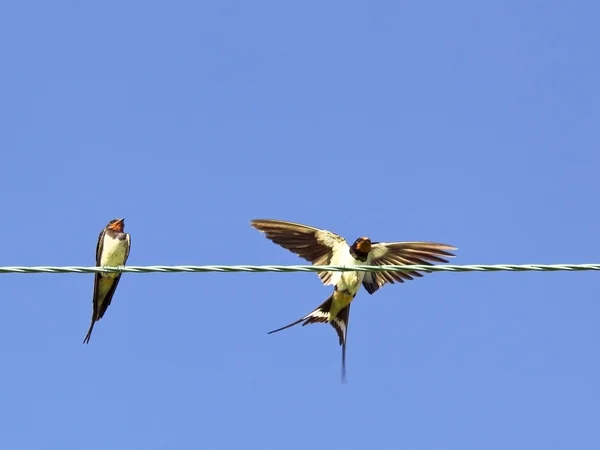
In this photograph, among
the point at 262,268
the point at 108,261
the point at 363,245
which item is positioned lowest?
the point at 262,268

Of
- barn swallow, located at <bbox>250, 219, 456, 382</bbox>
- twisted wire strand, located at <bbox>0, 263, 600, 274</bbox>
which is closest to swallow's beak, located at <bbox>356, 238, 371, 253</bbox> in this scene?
barn swallow, located at <bbox>250, 219, 456, 382</bbox>

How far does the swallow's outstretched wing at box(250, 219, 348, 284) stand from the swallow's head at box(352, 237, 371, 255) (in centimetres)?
18

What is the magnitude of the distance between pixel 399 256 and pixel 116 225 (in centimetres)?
216

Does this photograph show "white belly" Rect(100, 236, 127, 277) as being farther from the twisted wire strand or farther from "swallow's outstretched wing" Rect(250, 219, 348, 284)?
the twisted wire strand

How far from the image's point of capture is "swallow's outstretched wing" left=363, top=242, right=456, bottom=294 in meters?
7.67

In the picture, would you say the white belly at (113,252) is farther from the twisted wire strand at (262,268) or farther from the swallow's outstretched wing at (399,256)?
the twisted wire strand at (262,268)

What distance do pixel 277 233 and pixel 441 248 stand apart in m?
1.06

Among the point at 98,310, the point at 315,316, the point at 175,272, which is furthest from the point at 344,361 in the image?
the point at 175,272

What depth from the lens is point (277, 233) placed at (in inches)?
305

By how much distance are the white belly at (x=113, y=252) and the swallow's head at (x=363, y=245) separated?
176 centimetres

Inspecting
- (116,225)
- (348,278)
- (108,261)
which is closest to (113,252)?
(108,261)

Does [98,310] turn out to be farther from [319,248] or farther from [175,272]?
[175,272]

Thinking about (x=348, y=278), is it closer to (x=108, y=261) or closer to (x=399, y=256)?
(x=399, y=256)

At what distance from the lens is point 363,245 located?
25.6 feet
